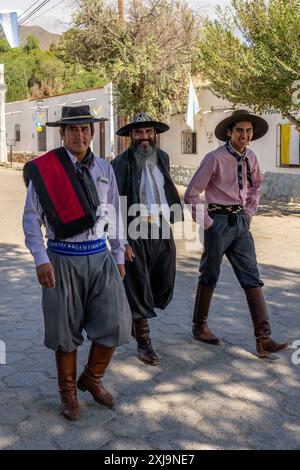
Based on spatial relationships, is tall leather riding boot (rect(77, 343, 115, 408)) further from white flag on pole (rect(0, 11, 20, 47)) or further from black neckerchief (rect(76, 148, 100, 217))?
white flag on pole (rect(0, 11, 20, 47))

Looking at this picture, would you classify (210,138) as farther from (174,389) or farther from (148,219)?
(174,389)

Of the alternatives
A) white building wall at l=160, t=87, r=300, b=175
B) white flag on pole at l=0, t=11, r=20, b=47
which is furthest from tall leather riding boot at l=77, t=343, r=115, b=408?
white flag on pole at l=0, t=11, r=20, b=47

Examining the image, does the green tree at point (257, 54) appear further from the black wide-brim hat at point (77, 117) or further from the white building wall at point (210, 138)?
the black wide-brim hat at point (77, 117)

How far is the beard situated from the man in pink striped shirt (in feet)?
1.27

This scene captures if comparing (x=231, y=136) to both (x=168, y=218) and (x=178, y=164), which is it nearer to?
(x=168, y=218)

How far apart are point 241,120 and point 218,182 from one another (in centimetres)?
50

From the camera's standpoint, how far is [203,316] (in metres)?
4.68

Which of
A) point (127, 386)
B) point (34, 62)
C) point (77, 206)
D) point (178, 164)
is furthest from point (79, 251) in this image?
point (34, 62)

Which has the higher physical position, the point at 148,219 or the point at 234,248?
the point at 148,219

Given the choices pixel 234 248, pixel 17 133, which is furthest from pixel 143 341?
pixel 17 133

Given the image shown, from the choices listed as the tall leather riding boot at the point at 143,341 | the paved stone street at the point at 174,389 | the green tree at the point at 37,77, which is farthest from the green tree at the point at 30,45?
the tall leather riding boot at the point at 143,341

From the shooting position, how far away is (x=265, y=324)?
14.4 ft
